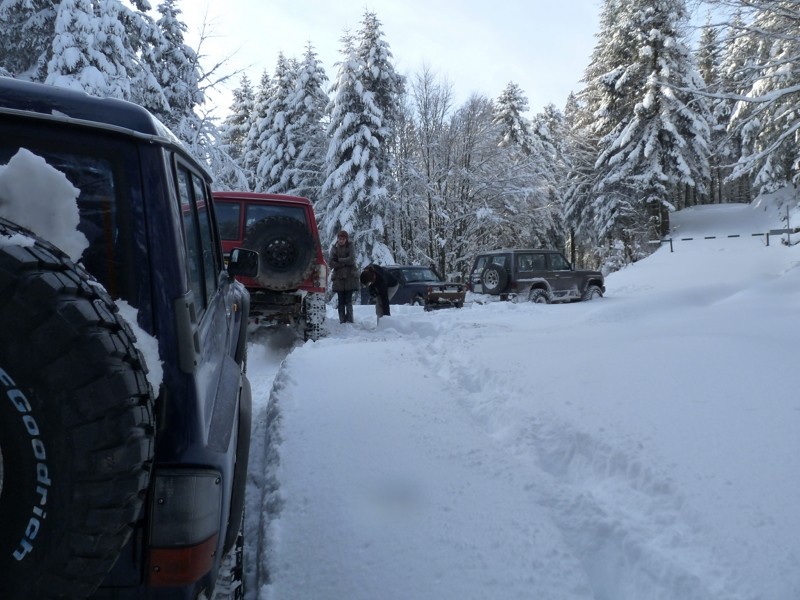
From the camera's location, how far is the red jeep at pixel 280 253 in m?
7.51

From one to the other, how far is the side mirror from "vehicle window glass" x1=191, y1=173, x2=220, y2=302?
0.11 metres

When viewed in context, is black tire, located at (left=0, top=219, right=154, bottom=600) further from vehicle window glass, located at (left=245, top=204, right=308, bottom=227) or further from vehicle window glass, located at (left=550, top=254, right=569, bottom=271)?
vehicle window glass, located at (left=550, top=254, right=569, bottom=271)

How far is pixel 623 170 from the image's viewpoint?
2909 centimetres

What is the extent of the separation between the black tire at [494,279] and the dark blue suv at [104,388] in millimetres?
14315

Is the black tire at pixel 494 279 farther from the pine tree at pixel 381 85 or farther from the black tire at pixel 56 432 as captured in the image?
the black tire at pixel 56 432

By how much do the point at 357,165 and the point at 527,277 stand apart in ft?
39.7

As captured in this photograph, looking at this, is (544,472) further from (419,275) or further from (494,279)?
(419,275)

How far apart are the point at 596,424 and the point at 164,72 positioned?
66.2ft

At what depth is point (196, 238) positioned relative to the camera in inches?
106

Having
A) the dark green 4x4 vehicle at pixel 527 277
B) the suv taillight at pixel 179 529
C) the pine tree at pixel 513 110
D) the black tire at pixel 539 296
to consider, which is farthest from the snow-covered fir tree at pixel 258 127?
the suv taillight at pixel 179 529

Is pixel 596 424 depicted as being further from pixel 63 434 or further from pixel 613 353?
pixel 63 434

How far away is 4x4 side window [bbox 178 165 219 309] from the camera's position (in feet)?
7.26

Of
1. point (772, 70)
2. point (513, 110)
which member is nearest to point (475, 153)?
point (513, 110)

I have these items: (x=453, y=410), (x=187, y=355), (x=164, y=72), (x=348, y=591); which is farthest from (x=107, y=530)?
(x=164, y=72)
